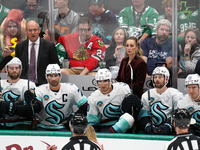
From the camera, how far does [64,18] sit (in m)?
5.07

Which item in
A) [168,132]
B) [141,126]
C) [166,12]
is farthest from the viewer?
A: [166,12]

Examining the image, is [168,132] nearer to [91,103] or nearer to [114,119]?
[114,119]

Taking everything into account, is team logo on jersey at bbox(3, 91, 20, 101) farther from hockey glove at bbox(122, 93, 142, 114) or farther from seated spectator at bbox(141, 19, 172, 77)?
seated spectator at bbox(141, 19, 172, 77)

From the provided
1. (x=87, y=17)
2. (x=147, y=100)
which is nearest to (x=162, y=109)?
(x=147, y=100)

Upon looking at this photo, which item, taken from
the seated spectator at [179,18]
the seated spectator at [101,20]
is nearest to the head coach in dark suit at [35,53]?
the seated spectator at [101,20]

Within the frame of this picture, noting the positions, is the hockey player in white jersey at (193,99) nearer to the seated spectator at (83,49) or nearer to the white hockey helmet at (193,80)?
the white hockey helmet at (193,80)

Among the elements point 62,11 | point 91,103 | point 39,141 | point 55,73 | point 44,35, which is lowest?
point 39,141

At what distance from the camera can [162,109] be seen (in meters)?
4.28

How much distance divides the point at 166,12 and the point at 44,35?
1660 mm

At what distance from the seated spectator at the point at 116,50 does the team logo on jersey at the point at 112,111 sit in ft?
2.40

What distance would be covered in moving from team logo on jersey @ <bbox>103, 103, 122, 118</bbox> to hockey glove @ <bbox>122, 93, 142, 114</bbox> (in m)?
0.11

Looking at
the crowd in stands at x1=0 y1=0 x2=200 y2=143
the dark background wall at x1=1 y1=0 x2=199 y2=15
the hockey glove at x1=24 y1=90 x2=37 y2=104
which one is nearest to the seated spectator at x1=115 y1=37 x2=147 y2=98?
the crowd in stands at x1=0 y1=0 x2=200 y2=143

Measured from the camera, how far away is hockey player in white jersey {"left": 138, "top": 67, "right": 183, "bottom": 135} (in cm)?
425

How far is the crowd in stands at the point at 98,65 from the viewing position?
14.1 feet
